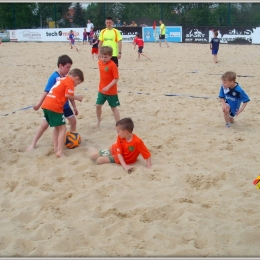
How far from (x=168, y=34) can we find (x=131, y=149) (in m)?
24.7

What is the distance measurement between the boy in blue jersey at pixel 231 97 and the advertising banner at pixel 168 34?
21990 millimetres

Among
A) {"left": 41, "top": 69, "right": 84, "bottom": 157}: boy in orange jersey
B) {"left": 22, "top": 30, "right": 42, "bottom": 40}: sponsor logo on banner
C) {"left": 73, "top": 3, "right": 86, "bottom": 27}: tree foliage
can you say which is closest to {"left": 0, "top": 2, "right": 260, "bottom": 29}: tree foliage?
{"left": 73, "top": 3, "right": 86, "bottom": 27}: tree foliage

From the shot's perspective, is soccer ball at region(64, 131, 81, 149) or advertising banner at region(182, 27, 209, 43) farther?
advertising banner at region(182, 27, 209, 43)

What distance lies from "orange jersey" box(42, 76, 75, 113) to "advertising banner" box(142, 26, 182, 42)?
23.6 meters

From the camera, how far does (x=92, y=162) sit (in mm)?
4973

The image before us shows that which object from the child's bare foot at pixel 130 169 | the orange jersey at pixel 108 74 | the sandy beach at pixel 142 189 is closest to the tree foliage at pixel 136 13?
the sandy beach at pixel 142 189

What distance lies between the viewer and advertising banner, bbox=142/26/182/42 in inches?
1089

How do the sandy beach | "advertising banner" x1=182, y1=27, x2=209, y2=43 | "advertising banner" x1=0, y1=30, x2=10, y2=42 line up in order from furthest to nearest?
1. "advertising banner" x1=0, y1=30, x2=10, y2=42
2. "advertising banner" x1=182, y1=27, x2=209, y2=43
3. the sandy beach

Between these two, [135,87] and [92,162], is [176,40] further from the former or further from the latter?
[92,162]

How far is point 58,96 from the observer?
5.17 m

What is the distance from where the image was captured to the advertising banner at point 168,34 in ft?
90.8

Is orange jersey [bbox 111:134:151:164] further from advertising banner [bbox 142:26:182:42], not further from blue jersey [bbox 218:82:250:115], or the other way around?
advertising banner [bbox 142:26:182:42]

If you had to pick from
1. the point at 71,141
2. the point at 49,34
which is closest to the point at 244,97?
the point at 71,141

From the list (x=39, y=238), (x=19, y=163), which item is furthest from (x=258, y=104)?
(x=39, y=238)
